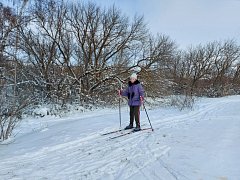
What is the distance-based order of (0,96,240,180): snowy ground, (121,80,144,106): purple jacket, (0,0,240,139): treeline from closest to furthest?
1. (0,96,240,180): snowy ground
2. (121,80,144,106): purple jacket
3. (0,0,240,139): treeline

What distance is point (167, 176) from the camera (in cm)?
451

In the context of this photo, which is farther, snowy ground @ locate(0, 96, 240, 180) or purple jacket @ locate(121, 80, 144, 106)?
purple jacket @ locate(121, 80, 144, 106)

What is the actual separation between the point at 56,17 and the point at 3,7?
41.3 feet

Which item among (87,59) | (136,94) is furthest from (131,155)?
(87,59)

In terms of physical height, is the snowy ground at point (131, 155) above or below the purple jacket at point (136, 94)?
below

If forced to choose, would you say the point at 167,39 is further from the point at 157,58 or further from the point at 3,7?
the point at 3,7

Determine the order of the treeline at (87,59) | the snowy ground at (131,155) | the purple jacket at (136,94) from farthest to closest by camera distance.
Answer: the treeline at (87,59) < the purple jacket at (136,94) < the snowy ground at (131,155)

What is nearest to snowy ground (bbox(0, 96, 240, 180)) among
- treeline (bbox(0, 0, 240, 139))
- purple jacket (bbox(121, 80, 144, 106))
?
purple jacket (bbox(121, 80, 144, 106))

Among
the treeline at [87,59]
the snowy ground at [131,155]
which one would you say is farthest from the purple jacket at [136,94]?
the treeline at [87,59]

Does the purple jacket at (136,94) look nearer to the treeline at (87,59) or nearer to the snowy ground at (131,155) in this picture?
the snowy ground at (131,155)

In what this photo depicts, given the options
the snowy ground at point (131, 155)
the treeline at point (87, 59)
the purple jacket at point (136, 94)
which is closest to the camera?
the snowy ground at point (131, 155)

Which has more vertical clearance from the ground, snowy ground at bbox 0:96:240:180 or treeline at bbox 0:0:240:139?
treeline at bbox 0:0:240:139

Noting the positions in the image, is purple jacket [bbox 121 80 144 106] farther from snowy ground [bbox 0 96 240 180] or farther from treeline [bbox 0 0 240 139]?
treeline [bbox 0 0 240 139]

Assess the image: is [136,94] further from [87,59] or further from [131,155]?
[87,59]
